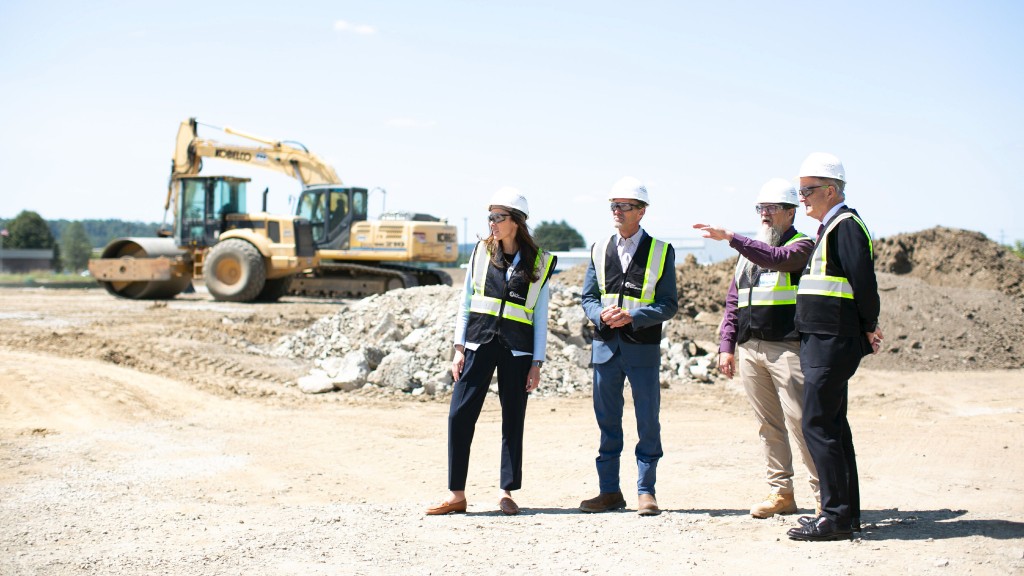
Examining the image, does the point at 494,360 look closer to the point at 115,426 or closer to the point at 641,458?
the point at 641,458

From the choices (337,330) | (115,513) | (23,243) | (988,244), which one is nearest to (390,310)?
(337,330)

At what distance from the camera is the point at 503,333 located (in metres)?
5.16

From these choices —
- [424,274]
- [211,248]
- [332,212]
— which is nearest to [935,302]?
[424,274]

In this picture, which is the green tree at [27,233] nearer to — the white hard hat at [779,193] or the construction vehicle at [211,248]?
the construction vehicle at [211,248]

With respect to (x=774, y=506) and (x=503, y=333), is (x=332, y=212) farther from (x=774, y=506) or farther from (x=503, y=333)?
(x=774, y=506)

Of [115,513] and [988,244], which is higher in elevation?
[988,244]

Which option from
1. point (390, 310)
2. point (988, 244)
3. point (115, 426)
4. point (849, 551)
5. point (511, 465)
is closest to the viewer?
point (849, 551)

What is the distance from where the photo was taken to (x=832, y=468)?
456 cm

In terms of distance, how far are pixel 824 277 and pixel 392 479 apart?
145 inches

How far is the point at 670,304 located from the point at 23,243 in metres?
71.9

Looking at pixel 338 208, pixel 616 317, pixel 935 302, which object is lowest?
pixel 935 302

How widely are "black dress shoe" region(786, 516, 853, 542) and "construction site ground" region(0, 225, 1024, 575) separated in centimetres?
6

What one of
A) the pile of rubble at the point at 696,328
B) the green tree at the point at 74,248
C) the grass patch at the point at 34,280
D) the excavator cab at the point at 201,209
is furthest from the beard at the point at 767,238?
the green tree at the point at 74,248

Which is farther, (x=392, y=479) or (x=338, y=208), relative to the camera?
(x=338, y=208)
